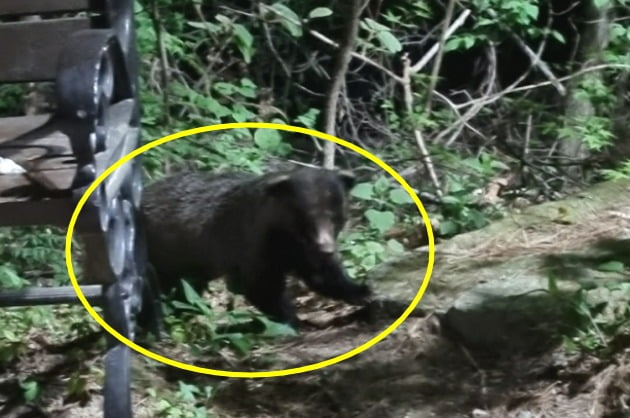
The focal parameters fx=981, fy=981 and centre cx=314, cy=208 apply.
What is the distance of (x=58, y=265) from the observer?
372 centimetres

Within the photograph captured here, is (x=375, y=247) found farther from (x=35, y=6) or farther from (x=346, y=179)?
(x=35, y=6)

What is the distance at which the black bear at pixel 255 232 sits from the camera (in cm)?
330

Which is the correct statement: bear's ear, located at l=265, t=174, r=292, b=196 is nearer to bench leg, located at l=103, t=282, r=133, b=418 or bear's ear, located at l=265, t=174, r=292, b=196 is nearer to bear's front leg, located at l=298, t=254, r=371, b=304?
bear's front leg, located at l=298, t=254, r=371, b=304

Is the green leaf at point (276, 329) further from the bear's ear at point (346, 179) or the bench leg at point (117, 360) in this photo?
the bench leg at point (117, 360)

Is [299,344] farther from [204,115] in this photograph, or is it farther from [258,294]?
[204,115]

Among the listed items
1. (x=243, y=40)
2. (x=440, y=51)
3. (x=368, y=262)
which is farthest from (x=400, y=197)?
(x=440, y=51)

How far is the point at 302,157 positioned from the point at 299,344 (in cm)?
150

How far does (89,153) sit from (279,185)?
125 centimetres

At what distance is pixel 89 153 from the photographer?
2.10m

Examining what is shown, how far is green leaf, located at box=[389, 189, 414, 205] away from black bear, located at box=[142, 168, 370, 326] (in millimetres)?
522

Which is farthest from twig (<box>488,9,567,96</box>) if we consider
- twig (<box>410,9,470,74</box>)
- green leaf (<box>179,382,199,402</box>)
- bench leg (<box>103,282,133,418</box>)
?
bench leg (<box>103,282,133,418</box>)

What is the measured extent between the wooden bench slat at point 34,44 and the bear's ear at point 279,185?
799 mm

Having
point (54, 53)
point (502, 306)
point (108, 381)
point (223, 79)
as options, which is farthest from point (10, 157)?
point (223, 79)

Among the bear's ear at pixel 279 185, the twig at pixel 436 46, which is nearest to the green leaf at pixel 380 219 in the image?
the bear's ear at pixel 279 185
